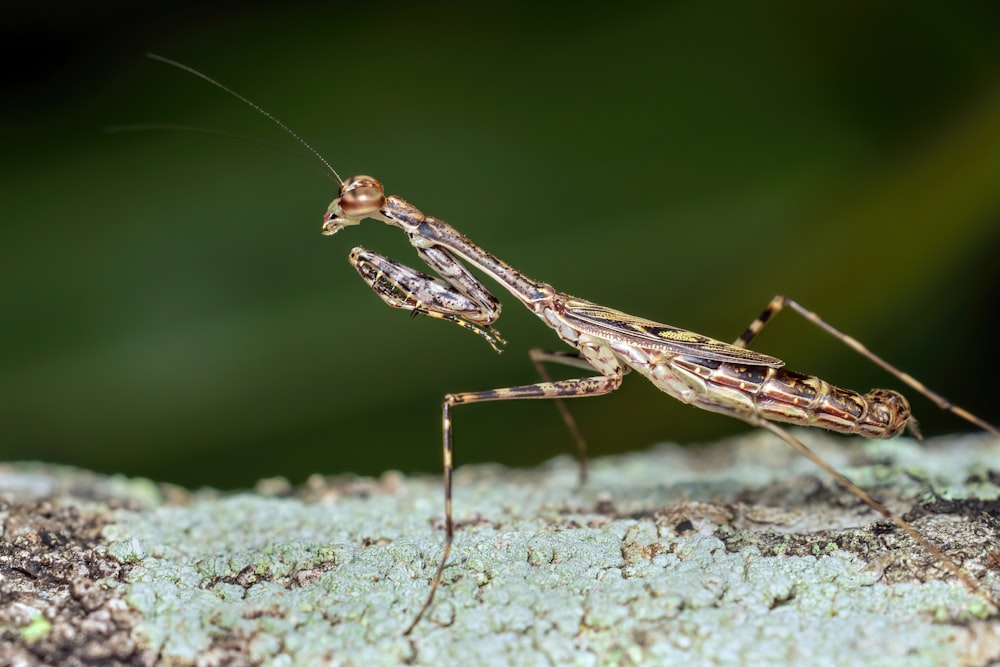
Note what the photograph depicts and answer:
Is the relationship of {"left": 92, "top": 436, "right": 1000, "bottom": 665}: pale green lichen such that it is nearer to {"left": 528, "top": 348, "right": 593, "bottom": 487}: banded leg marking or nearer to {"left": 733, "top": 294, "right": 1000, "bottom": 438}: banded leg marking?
A: {"left": 733, "top": 294, "right": 1000, "bottom": 438}: banded leg marking

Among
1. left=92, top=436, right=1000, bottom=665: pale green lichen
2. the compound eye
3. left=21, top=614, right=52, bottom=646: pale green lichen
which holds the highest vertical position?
the compound eye

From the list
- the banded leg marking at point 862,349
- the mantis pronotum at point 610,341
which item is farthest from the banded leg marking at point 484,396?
the banded leg marking at point 862,349

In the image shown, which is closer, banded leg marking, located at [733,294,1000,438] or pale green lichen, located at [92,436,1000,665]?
pale green lichen, located at [92,436,1000,665]

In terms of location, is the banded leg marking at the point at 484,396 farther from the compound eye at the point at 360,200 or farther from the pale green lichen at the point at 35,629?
the pale green lichen at the point at 35,629

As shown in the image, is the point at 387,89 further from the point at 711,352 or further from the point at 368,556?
the point at 368,556

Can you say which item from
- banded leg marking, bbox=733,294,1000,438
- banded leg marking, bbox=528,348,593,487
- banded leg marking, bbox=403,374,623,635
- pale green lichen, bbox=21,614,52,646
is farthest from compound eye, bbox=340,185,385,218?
pale green lichen, bbox=21,614,52,646

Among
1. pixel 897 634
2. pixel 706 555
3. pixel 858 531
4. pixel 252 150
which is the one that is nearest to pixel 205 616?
pixel 706 555
